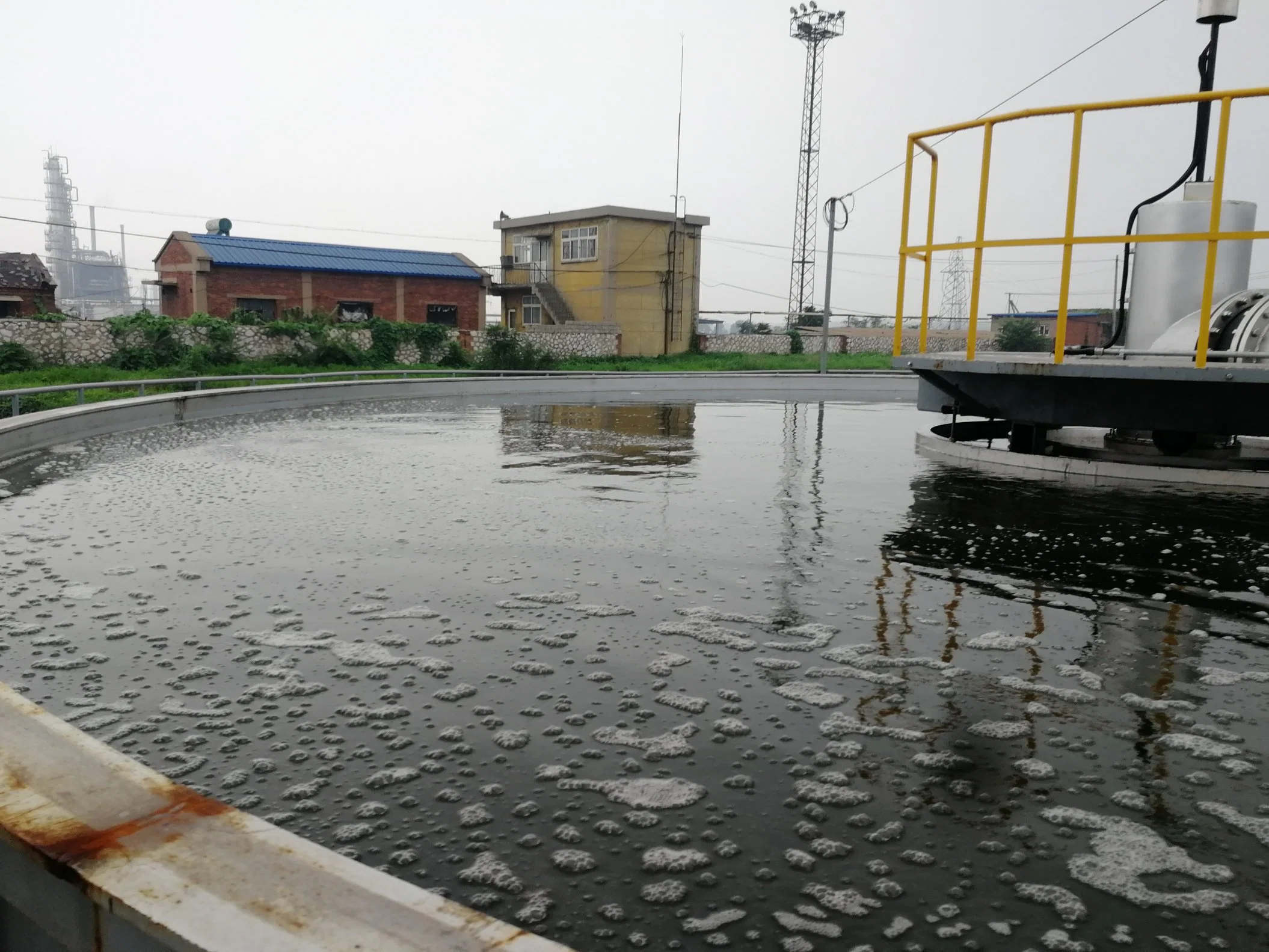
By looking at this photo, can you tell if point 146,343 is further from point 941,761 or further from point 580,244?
point 941,761

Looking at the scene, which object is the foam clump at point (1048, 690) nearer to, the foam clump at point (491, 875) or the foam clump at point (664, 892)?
the foam clump at point (664, 892)

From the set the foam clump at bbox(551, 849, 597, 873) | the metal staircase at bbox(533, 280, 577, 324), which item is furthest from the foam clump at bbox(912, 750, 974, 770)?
the metal staircase at bbox(533, 280, 577, 324)

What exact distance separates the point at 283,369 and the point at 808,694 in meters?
27.7

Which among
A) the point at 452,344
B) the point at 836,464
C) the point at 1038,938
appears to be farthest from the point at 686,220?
the point at 1038,938

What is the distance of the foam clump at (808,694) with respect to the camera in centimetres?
323

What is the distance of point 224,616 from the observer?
4090mm

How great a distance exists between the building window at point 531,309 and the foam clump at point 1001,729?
142ft

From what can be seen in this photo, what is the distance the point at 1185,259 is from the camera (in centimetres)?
859

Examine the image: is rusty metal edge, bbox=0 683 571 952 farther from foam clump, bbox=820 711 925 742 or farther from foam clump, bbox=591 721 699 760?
foam clump, bbox=820 711 925 742

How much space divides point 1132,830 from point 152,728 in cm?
265

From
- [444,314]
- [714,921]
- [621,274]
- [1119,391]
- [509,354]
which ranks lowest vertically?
[714,921]

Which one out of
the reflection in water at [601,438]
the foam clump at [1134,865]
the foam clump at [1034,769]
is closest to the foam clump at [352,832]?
the foam clump at [1134,865]

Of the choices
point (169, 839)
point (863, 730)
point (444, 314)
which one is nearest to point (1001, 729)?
point (863, 730)

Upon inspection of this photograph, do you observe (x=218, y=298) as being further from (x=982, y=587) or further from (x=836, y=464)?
(x=982, y=587)
